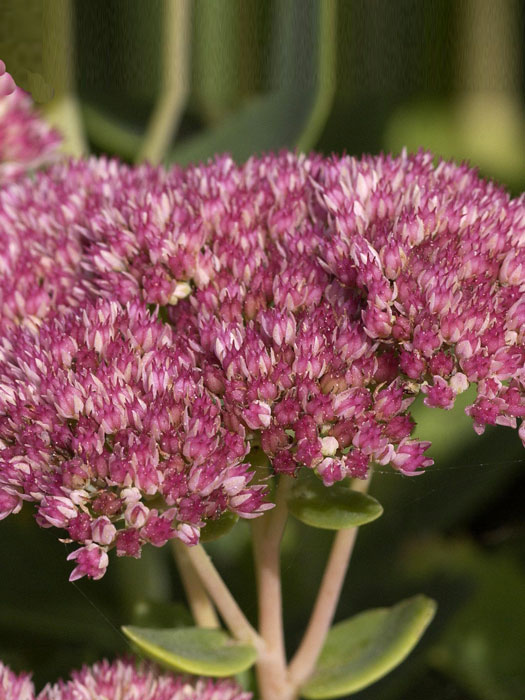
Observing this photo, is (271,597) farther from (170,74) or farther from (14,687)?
(170,74)

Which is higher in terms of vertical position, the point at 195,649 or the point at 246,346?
the point at 246,346

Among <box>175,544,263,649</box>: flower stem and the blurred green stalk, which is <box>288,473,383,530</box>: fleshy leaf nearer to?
<box>175,544,263,649</box>: flower stem

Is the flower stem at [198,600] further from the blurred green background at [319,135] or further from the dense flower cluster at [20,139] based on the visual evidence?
the dense flower cluster at [20,139]

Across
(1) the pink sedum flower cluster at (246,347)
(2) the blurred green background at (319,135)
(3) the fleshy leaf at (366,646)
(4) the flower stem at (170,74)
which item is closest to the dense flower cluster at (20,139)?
(2) the blurred green background at (319,135)

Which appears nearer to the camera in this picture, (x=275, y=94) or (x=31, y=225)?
(x=31, y=225)

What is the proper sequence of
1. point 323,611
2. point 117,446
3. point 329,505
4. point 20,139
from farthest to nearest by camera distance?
point 20,139, point 323,611, point 329,505, point 117,446

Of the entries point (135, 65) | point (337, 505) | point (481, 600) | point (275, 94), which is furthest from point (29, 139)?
point (481, 600)

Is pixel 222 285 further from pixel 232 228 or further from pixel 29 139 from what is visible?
pixel 29 139

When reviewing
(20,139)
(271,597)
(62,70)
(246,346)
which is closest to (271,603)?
(271,597)
